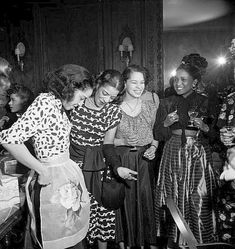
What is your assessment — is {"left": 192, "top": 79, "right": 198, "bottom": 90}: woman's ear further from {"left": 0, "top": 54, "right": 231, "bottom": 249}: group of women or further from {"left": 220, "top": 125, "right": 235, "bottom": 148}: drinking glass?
{"left": 220, "top": 125, "right": 235, "bottom": 148}: drinking glass

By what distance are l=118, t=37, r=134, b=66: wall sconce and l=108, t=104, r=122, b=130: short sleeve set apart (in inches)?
Result: 67.7

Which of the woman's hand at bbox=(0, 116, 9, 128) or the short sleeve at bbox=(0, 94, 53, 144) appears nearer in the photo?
the short sleeve at bbox=(0, 94, 53, 144)

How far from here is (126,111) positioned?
2.16 metres

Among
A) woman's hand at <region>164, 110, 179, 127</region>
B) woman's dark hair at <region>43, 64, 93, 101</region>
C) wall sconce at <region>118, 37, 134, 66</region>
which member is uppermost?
wall sconce at <region>118, 37, 134, 66</region>

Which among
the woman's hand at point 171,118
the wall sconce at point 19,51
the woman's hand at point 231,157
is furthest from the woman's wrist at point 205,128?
the wall sconce at point 19,51

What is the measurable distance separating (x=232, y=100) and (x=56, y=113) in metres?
1.05

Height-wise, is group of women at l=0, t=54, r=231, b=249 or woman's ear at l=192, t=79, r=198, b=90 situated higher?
woman's ear at l=192, t=79, r=198, b=90

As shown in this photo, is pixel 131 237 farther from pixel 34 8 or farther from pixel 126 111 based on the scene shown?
pixel 34 8

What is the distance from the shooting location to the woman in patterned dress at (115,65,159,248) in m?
2.12

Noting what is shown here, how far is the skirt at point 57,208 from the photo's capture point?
1.45m

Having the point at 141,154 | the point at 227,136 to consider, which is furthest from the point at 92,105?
the point at 227,136

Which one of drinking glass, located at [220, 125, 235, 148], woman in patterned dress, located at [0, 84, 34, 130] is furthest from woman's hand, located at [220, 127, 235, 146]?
woman in patterned dress, located at [0, 84, 34, 130]

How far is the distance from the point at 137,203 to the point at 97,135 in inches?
22.9

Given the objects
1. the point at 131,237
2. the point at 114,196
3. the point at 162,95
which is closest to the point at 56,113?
the point at 114,196
